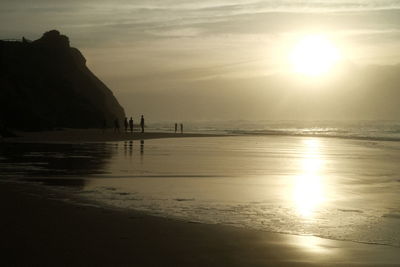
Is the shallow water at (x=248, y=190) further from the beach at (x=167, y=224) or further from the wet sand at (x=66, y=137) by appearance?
the wet sand at (x=66, y=137)

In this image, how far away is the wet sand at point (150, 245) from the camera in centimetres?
806

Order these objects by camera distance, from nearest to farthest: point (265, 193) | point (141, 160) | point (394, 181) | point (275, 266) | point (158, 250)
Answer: point (275, 266) → point (158, 250) → point (265, 193) → point (394, 181) → point (141, 160)

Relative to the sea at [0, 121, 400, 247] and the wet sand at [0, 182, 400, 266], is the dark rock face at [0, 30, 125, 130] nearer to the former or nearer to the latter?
the sea at [0, 121, 400, 247]

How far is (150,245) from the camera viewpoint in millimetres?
8984

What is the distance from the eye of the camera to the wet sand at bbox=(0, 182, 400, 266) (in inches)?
317

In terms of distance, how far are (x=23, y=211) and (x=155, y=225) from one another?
10.0 ft

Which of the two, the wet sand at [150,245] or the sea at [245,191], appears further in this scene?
the sea at [245,191]

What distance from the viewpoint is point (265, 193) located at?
15.5 metres

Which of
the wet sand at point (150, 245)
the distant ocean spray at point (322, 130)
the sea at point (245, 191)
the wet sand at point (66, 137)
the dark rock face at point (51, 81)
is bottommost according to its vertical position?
the wet sand at point (150, 245)

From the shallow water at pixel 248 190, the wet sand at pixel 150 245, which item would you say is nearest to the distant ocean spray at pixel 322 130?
the shallow water at pixel 248 190

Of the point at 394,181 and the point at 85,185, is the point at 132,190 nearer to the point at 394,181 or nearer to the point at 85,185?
the point at 85,185

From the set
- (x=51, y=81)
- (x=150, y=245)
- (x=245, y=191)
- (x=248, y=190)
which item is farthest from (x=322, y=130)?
(x=150, y=245)

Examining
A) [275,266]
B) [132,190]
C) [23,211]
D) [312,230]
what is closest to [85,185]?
[132,190]

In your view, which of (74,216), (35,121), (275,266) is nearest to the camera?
(275,266)
